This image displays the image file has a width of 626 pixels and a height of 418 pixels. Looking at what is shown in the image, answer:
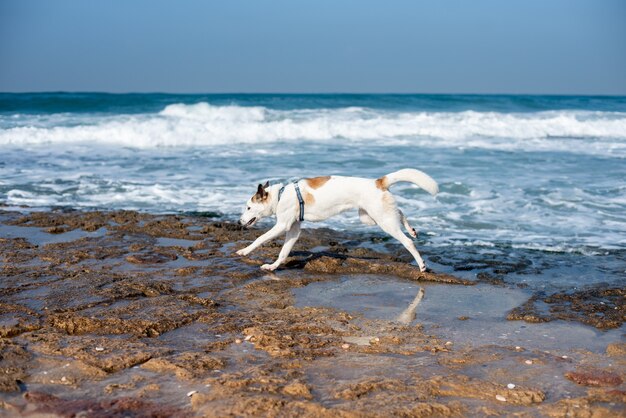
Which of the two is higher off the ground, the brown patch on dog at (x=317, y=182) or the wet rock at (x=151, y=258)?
the brown patch on dog at (x=317, y=182)

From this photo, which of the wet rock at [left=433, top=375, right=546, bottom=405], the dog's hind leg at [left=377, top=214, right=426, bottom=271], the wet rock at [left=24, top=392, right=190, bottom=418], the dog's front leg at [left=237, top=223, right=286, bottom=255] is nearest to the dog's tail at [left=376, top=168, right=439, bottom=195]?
the dog's hind leg at [left=377, top=214, right=426, bottom=271]

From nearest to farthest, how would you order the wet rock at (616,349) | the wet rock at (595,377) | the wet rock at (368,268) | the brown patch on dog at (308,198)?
the wet rock at (595,377) → the wet rock at (616,349) → the wet rock at (368,268) → the brown patch on dog at (308,198)

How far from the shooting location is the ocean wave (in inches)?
889

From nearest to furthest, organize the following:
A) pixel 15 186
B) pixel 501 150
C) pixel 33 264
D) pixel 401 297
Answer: pixel 401 297 < pixel 33 264 < pixel 15 186 < pixel 501 150

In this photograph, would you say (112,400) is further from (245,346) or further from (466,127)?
(466,127)

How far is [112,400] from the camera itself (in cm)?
359

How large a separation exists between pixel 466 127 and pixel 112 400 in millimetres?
27451

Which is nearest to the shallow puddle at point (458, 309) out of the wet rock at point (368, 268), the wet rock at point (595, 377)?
the wet rock at point (368, 268)

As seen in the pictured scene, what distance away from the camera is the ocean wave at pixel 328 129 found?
889 inches

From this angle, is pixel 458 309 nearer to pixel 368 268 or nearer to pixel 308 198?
pixel 368 268

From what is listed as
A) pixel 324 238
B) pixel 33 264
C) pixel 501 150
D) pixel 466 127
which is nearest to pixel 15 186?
pixel 33 264

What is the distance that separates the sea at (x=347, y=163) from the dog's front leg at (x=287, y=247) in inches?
85.7

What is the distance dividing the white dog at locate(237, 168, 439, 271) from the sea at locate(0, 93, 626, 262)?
1.66 meters

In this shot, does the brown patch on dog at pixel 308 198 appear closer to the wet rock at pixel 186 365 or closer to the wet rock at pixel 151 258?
the wet rock at pixel 151 258
